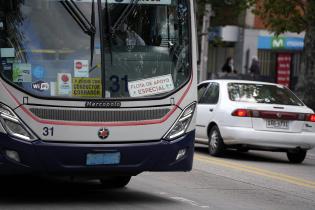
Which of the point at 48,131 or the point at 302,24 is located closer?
the point at 48,131

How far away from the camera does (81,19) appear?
902 cm

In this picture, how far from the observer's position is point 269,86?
16.2 metres

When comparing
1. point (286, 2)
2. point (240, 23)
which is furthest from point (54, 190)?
point (240, 23)

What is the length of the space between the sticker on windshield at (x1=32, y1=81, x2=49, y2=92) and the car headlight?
37cm

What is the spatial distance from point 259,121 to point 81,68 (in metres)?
6.55

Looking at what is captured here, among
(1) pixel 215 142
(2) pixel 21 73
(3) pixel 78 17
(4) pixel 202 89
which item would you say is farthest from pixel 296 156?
(2) pixel 21 73

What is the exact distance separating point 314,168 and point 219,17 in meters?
25.7

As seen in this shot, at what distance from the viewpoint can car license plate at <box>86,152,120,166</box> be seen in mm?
8930

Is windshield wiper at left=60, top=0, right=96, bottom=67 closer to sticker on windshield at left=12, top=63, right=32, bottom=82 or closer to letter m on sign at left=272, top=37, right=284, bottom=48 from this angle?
sticker on windshield at left=12, top=63, right=32, bottom=82

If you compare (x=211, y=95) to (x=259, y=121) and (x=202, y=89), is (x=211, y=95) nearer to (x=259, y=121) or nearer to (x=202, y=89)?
(x=202, y=89)

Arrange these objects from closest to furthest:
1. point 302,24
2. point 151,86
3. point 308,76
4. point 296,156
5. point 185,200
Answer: point 151,86, point 185,200, point 296,156, point 302,24, point 308,76

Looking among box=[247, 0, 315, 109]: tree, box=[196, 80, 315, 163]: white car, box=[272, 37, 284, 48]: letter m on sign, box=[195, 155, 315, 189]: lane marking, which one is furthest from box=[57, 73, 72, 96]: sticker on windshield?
box=[272, 37, 284, 48]: letter m on sign

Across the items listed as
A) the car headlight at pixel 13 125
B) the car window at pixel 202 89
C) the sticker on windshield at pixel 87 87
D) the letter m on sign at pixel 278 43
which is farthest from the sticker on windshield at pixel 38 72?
the letter m on sign at pixel 278 43

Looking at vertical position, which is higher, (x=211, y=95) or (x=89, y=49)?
(x=89, y=49)
